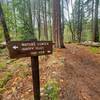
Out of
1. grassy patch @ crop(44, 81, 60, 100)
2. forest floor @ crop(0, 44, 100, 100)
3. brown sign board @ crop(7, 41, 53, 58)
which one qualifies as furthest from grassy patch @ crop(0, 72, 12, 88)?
brown sign board @ crop(7, 41, 53, 58)

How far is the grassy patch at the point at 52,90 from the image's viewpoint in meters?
4.44

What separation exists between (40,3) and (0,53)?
16.5 metres

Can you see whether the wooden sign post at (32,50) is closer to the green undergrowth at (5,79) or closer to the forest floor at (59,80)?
the forest floor at (59,80)

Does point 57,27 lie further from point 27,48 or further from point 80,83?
point 27,48

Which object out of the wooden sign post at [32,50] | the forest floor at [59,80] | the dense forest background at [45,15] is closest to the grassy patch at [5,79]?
the forest floor at [59,80]

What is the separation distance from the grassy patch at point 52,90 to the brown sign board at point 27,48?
1182mm

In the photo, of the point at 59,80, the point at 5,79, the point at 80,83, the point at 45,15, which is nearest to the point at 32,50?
the point at 59,80

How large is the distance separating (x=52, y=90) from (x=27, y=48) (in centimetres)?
154

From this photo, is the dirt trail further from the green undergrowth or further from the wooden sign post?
the green undergrowth

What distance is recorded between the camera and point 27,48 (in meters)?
3.69

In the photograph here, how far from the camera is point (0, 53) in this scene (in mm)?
10086

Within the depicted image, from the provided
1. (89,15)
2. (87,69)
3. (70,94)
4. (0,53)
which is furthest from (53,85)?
(89,15)

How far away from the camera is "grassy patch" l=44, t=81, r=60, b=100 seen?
444 cm

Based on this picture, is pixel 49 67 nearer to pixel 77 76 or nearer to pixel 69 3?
pixel 77 76
